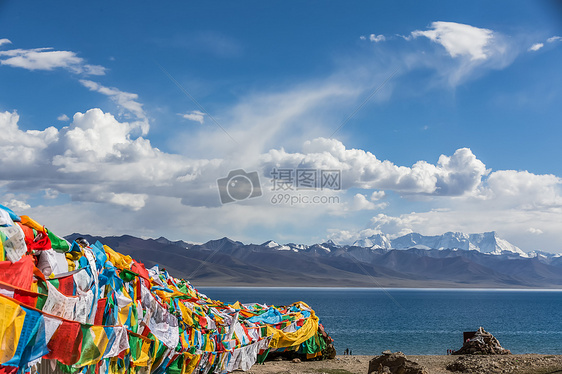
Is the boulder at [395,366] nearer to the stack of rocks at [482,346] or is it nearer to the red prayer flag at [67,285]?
the stack of rocks at [482,346]

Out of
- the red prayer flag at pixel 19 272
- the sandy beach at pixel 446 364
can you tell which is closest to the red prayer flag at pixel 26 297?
the red prayer flag at pixel 19 272

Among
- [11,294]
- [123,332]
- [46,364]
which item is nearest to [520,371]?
[123,332]

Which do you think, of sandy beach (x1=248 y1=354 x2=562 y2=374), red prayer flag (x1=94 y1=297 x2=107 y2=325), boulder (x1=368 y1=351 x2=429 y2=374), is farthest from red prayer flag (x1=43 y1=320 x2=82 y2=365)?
boulder (x1=368 y1=351 x2=429 y2=374)

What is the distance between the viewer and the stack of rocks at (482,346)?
22.6 metres

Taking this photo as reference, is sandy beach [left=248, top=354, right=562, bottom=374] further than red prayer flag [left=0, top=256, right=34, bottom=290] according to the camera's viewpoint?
Yes

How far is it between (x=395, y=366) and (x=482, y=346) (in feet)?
26.0

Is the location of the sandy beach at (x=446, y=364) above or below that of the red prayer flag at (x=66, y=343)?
below

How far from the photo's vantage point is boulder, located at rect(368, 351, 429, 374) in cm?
1620

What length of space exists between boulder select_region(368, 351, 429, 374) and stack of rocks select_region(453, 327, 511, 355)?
7.12m

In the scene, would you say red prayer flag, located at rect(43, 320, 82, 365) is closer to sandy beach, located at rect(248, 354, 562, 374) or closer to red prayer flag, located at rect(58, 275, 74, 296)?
red prayer flag, located at rect(58, 275, 74, 296)

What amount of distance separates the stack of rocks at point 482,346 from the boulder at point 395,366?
7.12m

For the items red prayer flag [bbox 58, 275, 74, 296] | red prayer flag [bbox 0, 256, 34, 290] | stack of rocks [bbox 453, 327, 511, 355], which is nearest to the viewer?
red prayer flag [bbox 0, 256, 34, 290]

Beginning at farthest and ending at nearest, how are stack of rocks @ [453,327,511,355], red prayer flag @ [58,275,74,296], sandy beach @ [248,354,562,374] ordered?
stack of rocks @ [453,327,511,355]
sandy beach @ [248,354,562,374]
red prayer flag @ [58,275,74,296]

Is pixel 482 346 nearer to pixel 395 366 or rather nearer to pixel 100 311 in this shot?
pixel 395 366
